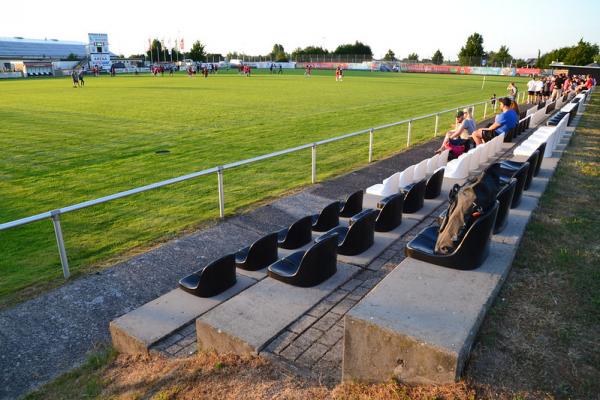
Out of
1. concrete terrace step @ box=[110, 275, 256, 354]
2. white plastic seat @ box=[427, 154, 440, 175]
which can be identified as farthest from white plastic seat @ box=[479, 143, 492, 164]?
concrete terrace step @ box=[110, 275, 256, 354]

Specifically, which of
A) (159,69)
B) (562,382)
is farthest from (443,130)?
(159,69)

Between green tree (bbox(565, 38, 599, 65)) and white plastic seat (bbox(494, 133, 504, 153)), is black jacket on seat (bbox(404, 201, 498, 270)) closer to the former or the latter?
white plastic seat (bbox(494, 133, 504, 153))

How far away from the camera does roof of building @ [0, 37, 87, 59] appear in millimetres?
109850

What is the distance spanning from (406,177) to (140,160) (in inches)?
291

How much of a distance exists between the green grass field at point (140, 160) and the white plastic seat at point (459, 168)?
275cm

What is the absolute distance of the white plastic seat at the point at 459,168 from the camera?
804 cm

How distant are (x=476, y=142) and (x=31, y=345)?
964cm

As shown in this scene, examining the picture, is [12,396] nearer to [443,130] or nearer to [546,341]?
[546,341]

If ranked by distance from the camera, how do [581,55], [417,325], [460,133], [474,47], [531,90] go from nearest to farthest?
[417,325], [460,133], [531,90], [581,55], [474,47]

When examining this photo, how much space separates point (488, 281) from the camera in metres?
3.64

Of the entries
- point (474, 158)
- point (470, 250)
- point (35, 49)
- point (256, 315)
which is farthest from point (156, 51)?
point (470, 250)

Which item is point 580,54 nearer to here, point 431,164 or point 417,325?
point 431,164

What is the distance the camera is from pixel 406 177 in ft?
24.6

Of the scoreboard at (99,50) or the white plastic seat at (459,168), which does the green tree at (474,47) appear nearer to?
the scoreboard at (99,50)
